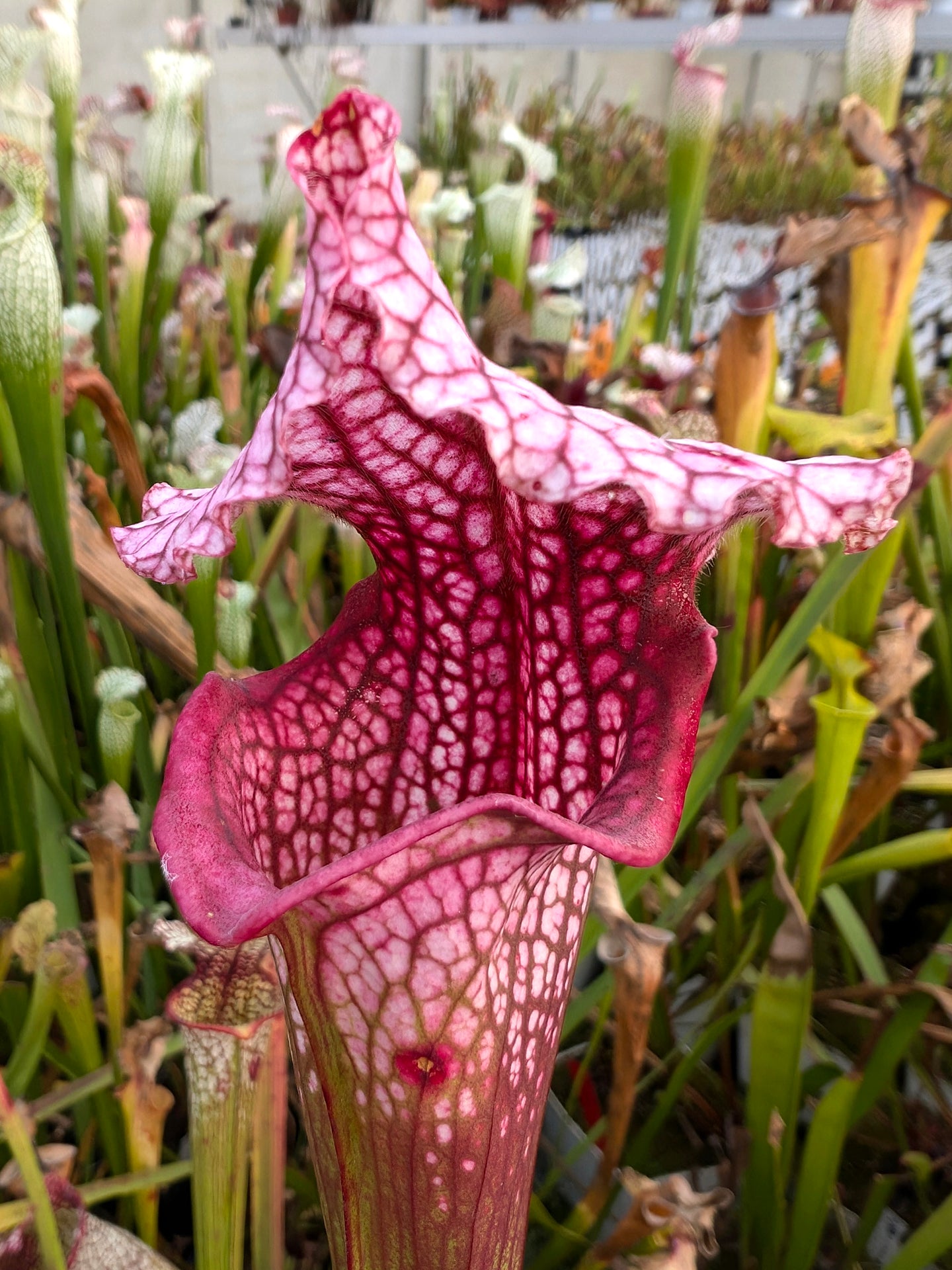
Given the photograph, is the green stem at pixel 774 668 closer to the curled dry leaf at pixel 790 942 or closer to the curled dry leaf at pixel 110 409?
the curled dry leaf at pixel 790 942

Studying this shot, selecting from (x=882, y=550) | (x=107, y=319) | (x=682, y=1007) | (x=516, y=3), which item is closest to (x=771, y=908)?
(x=682, y=1007)

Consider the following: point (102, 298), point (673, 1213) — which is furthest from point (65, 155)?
point (673, 1213)

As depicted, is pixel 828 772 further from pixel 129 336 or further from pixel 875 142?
pixel 129 336

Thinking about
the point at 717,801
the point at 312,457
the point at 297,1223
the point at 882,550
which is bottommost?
the point at 297,1223

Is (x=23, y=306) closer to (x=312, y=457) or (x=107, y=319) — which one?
(x=312, y=457)

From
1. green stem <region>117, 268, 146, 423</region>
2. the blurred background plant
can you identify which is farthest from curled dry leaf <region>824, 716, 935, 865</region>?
green stem <region>117, 268, 146, 423</region>

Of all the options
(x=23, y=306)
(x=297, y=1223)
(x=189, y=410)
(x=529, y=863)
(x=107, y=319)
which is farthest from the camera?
(x=107, y=319)
